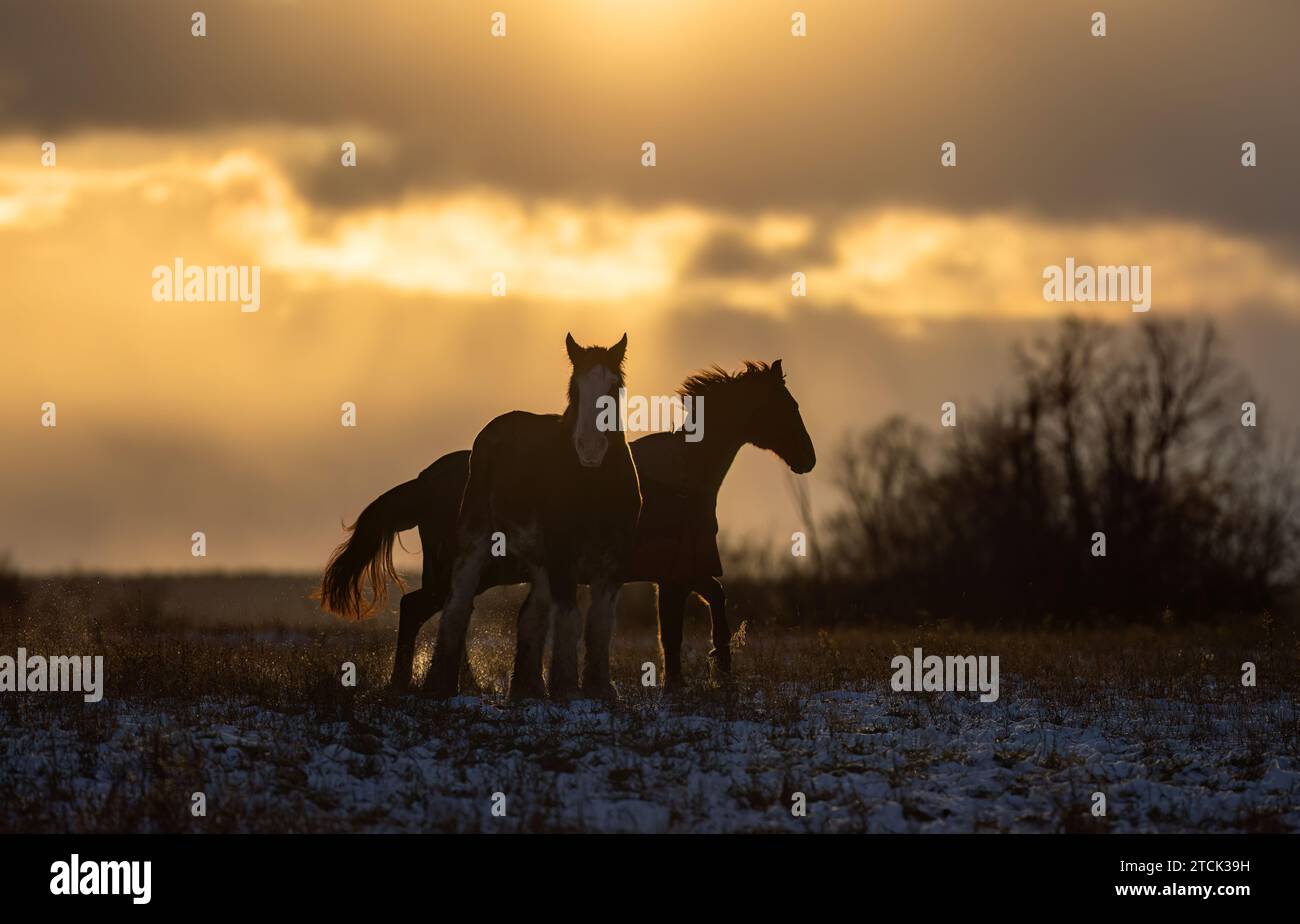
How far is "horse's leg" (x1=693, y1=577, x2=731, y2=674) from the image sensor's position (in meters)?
15.9

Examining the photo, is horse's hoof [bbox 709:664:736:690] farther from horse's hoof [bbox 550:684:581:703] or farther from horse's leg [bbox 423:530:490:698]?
horse's leg [bbox 423:530:490:698]

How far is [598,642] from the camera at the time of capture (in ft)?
47.7

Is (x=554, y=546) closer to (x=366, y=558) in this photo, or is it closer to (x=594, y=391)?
(x=594, y=391)

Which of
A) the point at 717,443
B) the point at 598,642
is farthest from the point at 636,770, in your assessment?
the point at 717,443

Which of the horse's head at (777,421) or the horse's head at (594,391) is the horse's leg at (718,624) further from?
the horse's head at (594,391)

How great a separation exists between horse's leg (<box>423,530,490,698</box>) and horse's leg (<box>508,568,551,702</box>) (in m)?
0.51

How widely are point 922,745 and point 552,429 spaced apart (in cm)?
423

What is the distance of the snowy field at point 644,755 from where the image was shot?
11117 mm

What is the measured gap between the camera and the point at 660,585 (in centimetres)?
1563

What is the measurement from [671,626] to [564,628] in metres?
1.45

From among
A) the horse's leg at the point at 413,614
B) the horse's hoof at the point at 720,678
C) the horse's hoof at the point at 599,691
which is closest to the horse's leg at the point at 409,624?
the horse's leg at the point at 413,614

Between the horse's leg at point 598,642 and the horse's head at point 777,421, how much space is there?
320 cm

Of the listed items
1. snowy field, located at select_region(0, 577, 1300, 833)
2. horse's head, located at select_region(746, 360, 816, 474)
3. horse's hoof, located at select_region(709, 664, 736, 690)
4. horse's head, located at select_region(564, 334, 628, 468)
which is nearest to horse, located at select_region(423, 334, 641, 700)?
horse's head, located at select_region(564, 334, 628, 468)

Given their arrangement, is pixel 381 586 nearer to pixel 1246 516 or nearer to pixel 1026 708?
pixel 1026 708
